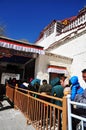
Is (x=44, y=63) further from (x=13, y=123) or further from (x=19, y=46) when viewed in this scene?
(x=13, y=123)

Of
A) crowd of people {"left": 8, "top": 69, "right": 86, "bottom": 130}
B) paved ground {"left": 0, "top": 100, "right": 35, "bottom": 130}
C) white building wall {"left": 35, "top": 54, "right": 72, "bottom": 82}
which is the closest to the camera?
crowd of people {"left": 8, "top": 69, "right": 86, "bottom": 130}

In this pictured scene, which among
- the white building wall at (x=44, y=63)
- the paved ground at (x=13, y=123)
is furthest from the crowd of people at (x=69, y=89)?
the white building wall at (x=44, y=63)

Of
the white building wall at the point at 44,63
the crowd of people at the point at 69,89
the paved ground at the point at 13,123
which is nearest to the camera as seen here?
the crowd of people at the point at 69,89

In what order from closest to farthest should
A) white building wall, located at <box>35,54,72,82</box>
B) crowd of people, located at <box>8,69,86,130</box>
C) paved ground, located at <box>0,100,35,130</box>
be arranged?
crowd of people, located at <box>8,69,86,130</box> → paved ground, located at <box>0,100,35,130</box> → white building wall, located at <box>35,54,72,82</box>

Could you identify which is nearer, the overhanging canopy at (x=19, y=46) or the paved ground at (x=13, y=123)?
the paved ground at (x=13, y=123)

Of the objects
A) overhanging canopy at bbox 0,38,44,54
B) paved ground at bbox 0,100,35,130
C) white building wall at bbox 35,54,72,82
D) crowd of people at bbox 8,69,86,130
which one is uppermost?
overhanging canopy at bbox 0,38,44,54

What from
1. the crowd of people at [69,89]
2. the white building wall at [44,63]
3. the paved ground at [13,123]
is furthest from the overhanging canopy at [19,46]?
the paved ground at [13,123]

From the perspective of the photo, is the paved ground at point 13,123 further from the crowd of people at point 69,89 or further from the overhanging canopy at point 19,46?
the overhanging canopy at point 19,46

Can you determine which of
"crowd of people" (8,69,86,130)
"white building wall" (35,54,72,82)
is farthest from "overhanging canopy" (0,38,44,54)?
"crowd of people" (8,69,86,130)

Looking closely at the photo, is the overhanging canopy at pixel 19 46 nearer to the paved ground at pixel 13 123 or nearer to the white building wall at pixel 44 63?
the white building wall at pixel 44 63

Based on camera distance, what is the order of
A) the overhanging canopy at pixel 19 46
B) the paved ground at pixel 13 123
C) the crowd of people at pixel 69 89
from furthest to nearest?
the overhanging canopy at pixel 19 46 → the paved ground at pixel 13 123 → the crowd of people at pixel 69 89

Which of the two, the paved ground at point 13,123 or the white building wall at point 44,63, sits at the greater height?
the white building wall at point 44,63

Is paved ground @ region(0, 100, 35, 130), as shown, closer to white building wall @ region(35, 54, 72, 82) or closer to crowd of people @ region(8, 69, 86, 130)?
crowd of people @ region(8, 69, 86, 130)

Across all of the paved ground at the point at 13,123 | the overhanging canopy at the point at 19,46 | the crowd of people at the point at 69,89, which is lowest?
the paved ground at the point at 13,123
